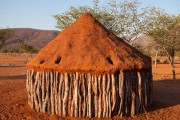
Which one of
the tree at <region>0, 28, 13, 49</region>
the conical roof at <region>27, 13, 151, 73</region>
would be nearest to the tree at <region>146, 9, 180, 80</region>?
the conical roof at <region>27, 13, 151, 73</region>

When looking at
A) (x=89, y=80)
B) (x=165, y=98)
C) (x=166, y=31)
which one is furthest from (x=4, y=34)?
(x=89, y=80)

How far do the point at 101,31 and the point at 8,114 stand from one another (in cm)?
507

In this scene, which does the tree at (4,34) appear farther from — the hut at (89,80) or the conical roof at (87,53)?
the hut at (89,80)

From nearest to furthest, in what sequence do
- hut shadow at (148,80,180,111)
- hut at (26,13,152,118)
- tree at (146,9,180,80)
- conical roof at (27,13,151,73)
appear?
hut at (26,13,152,118) < conical roof at (27,13,151,73) < hut shadow at (148,80,180,111) < tree at (146,9,180,80)

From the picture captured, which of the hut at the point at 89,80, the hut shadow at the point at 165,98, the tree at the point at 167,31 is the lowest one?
the hut shadow at the point at 165,98

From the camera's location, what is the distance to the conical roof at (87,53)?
10.1m

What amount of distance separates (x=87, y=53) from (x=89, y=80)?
4.26 ft

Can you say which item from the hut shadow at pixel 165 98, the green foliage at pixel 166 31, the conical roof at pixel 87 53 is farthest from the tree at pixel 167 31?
the conical roof at pixel 87 53

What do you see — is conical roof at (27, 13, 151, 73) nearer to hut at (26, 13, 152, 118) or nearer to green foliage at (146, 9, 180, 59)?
hut at (26, 13, 152, 118)

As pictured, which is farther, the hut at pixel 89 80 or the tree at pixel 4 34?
the tree at pixel 4 34

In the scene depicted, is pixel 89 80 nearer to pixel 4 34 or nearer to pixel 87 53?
pixel 87 53

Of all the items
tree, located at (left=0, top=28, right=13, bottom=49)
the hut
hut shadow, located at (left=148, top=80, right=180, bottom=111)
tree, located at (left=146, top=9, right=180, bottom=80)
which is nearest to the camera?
the hut

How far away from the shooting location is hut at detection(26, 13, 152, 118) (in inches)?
388

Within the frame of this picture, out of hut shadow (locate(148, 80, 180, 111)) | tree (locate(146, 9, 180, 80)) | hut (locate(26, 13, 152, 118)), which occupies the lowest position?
hut shadow (locate(148, 80, 180, 111))
